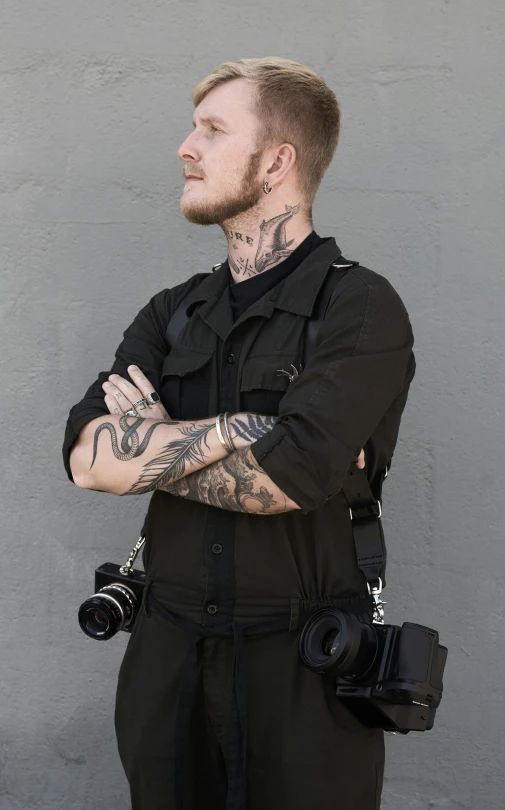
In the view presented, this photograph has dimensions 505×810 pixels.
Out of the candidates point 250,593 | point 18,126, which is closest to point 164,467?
point 250,593

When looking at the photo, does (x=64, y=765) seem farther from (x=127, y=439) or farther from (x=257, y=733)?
(x=127, y=439)

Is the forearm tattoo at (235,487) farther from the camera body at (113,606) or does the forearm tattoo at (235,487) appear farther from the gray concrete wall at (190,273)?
the gray concrete wall at (190,273)

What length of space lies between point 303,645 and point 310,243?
0.99m

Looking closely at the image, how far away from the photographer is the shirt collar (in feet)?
6.90

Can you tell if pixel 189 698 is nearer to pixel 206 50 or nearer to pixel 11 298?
pixel 11 298

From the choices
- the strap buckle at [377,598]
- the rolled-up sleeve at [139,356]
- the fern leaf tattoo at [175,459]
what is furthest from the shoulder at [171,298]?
the strap buckle at [377,598]

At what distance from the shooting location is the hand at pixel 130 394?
218 centimetres

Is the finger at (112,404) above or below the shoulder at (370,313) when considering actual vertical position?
below

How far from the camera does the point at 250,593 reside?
80.5 inches

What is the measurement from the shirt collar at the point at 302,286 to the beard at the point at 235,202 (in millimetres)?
181

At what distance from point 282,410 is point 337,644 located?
504 millimetres

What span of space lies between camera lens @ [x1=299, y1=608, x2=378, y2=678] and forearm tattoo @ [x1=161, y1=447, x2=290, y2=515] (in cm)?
25

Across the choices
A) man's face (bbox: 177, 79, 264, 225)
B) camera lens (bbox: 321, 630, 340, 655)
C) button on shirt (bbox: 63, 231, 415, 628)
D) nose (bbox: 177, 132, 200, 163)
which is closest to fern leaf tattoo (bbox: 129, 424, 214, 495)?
button on shirt (bbox: 63, 231, 415, 628)

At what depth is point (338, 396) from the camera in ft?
6.25
